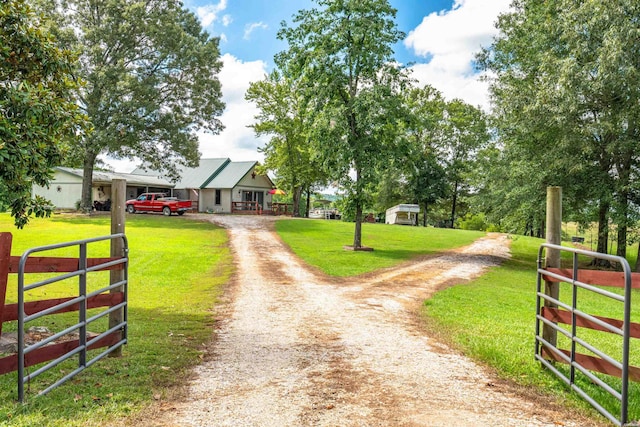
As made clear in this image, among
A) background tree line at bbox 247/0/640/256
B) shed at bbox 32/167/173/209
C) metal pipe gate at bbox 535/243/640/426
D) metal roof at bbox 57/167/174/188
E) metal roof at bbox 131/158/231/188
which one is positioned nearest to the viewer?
metal pipe gate at bbox 535/243/640/426

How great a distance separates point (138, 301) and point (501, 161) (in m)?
17.9

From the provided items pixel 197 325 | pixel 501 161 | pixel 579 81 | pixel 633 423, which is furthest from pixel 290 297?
pixel 501 161

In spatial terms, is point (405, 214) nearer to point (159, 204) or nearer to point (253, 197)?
point (253, 197)

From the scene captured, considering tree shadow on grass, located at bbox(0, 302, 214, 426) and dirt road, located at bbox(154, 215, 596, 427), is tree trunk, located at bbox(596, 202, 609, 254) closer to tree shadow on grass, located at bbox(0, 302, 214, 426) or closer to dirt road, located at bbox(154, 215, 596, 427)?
dirt road, located at bbox(154, 215, 596, 427)

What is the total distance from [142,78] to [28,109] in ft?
95.1

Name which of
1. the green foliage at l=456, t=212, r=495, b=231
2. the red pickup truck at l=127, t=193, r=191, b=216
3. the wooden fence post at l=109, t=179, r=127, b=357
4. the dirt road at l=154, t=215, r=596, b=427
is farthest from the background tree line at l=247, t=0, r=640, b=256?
the green foliage at l=456, t=212, r=495, b=231

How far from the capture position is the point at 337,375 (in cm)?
538

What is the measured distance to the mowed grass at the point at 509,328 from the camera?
17.3 ft

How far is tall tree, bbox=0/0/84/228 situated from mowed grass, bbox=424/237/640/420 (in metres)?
6.80

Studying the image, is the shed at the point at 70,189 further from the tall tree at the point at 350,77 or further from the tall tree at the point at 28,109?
the tall tree at the point at 28,109

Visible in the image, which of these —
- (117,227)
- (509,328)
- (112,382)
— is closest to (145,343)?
(112,382)

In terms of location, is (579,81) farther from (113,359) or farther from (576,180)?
(113,359)

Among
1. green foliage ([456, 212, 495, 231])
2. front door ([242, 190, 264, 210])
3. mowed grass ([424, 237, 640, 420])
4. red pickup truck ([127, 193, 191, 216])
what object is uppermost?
front door ([242, 190, 264, 210])

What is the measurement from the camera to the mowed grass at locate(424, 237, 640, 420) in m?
5.27
